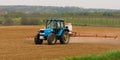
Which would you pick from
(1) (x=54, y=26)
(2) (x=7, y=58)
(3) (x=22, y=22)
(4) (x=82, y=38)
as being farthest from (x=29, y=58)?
(3) (x=22, y=22)

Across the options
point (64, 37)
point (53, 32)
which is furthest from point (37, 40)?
point (64, 37)

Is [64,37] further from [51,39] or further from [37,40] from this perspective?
[37,40]

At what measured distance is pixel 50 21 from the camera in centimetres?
2909

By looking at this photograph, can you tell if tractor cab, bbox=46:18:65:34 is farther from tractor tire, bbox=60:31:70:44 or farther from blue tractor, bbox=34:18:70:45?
tractor tire, bbox=60:31:70:44

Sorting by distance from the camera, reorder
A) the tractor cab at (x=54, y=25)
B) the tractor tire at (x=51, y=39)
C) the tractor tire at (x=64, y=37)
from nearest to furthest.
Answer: the tractor tire at (x=51, y=39)
the tractor cab at (x=54, y=25)
the tractor tire at (x=64, y=37)

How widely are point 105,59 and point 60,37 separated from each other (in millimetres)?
11114

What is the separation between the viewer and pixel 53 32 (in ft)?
94.2

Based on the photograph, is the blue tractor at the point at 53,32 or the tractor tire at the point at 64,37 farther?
the tractor tire at the point at 64,37

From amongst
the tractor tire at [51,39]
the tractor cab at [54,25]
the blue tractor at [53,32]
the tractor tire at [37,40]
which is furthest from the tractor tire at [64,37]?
the tractor tire at [37,40]

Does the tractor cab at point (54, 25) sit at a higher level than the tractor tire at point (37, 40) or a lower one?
higher

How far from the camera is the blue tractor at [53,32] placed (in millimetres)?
28453

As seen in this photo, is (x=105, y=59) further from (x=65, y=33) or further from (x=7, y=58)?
(x=65, y=33)

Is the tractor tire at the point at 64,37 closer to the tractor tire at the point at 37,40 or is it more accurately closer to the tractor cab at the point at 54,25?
the tractor cab at the point at 54,25

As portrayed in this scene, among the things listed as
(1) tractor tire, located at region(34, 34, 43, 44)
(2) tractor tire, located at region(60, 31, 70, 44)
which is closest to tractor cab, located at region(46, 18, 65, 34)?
(2) tractor tire, located at region(60, 31, 70, 44)
